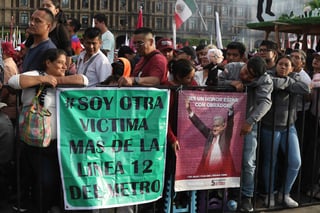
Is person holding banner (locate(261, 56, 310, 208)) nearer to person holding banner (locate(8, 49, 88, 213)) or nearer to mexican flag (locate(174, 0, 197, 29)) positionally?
person holding banner (locate(8, 49, 88, 213))

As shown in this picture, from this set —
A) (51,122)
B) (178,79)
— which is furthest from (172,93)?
(51,122)

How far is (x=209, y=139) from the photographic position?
4.29 meters

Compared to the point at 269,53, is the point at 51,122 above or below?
below

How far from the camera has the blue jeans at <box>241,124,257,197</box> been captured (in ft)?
14.8

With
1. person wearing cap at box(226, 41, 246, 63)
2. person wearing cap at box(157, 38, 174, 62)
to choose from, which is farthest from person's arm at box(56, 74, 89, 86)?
person wearing cap at box(157, 38, 174, 62)

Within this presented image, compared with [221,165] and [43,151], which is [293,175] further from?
[43,151]

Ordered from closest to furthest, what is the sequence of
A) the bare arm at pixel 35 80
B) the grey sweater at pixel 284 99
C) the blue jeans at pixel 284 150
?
the bare arm at pixel 35 80 → the grey sweater at pixel 284 99 → the blue jeans at pixel 284 150

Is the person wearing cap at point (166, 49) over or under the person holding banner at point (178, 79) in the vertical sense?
over

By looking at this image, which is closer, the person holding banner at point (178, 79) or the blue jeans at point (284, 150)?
the person holding banner at point (178, 79)

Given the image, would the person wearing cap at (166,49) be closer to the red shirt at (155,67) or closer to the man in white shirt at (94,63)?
the man in white shirt at (94,63)

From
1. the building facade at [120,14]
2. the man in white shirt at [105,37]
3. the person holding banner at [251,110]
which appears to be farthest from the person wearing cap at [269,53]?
the building facade at [120,14]

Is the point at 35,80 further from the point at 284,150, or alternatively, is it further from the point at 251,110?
the point at 284,150

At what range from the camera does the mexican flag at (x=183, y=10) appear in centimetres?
987

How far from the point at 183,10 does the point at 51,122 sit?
692 centimetres
